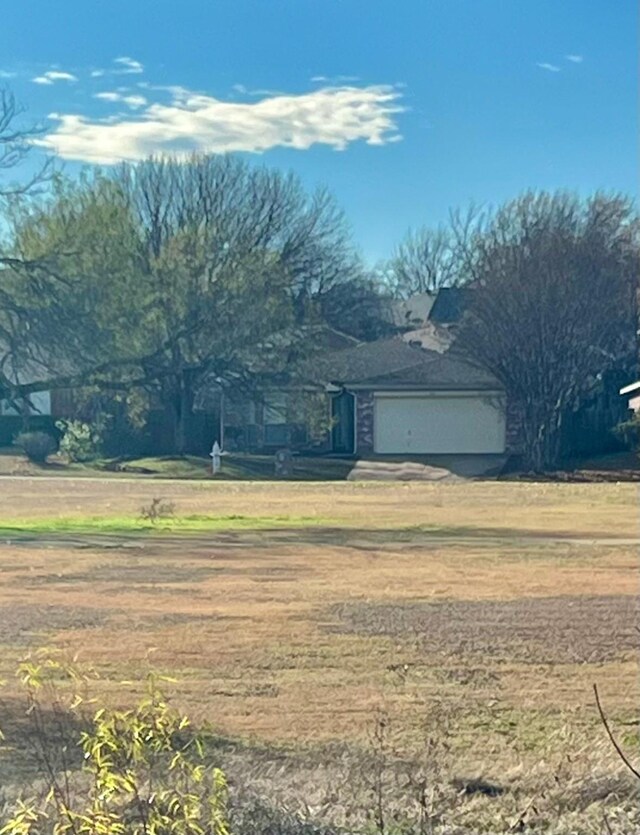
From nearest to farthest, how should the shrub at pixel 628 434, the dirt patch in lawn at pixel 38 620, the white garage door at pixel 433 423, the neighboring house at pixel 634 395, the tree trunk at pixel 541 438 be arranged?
the dirt patch in lawn at pixel 38 620, the neighboring house at pixel 634 395, the shrub at pixel 628 434, the tree trunk at pixel 541 438, the white garage door at pixel 433 423

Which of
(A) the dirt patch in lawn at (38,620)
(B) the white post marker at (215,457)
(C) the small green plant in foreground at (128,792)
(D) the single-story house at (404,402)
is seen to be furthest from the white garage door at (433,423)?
(C) the small green plant in foreground at (128,792)

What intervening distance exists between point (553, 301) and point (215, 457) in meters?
7.47

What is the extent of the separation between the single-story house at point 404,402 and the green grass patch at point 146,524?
24.0 ft

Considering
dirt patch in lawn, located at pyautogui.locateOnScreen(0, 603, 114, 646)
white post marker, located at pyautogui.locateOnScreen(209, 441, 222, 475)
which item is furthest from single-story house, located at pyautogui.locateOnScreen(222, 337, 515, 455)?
dirt patch in lawn, located at pyautogui.locateOnScreen(0, 603, 114, 646)

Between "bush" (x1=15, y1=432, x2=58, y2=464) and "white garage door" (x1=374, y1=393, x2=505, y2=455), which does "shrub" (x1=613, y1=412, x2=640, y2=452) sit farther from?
"bush" (x1=15, y1=432, x2=58, y2=464)

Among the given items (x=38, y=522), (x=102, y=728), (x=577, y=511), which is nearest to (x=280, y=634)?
(x=102, y=728)

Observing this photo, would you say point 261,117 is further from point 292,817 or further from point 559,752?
point 292,817

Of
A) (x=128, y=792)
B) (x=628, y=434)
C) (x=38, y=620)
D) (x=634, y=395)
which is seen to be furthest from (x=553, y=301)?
(x=128, y=792)

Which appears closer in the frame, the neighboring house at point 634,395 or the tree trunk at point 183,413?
the neighboring house at point 634,395

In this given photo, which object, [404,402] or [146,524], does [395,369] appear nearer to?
[404,402]

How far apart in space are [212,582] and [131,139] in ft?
13.8

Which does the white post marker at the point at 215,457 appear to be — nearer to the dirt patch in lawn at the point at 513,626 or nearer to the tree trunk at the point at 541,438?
the tree trunk at the point at 541,438

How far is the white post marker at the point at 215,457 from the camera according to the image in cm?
2164

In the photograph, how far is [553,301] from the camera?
76.6 ft
